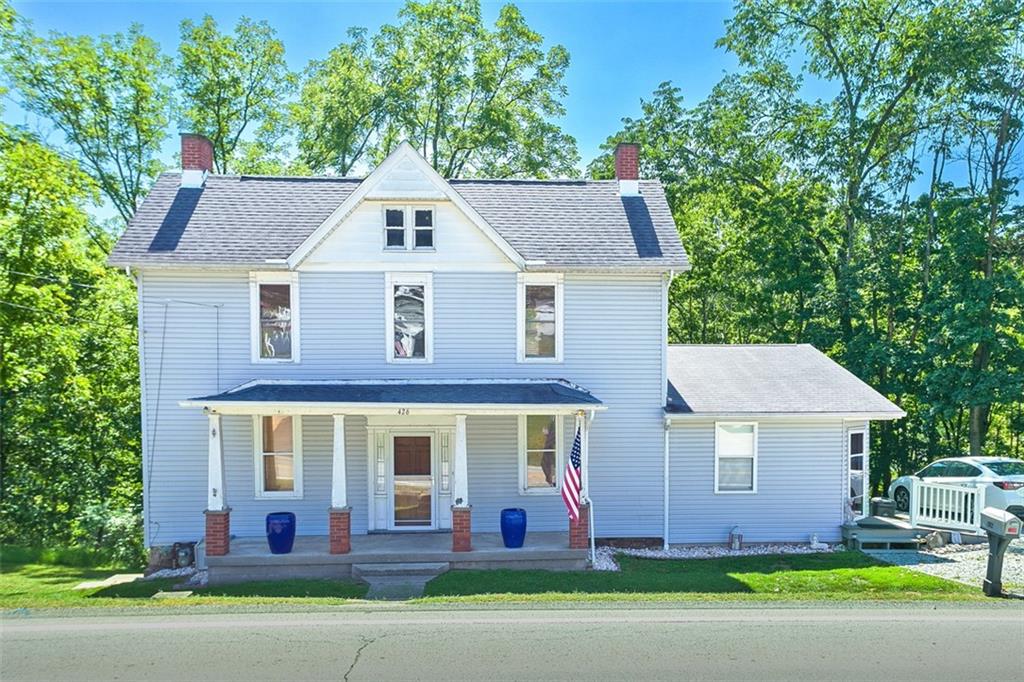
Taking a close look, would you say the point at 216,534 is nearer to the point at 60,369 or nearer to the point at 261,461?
the point at 261,461

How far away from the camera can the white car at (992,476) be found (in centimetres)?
1574

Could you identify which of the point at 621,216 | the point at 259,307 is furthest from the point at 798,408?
the point at 259,307

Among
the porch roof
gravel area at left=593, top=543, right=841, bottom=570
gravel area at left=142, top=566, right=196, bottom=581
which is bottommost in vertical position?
gravel area at left=142, top=566, right=196, bottom=581

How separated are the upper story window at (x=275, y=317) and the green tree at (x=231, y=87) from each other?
16271mm

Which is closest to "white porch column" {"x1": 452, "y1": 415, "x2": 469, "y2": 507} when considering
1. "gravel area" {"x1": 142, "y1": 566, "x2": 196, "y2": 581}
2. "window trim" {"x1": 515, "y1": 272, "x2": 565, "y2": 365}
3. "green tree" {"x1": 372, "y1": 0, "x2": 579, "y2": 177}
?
"window trim" {"x1": 515, "y1": 272, "x2": 565, "y2": 365}

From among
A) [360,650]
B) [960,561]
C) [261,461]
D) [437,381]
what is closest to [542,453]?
[437,381]

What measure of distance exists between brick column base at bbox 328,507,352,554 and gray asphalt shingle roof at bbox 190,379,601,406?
2119mm

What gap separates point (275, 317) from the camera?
49.2 ft

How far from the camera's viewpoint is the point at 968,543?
49.6 ft

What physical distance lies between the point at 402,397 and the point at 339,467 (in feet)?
5.92

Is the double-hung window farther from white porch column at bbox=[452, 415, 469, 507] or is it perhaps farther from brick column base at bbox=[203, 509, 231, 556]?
brick column base at bbox=[203, 509, 231, 556]

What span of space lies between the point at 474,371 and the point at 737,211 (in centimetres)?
1827

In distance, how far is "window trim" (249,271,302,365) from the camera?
48.7 feet

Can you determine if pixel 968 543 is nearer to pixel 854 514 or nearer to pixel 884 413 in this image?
pixel 854 514
